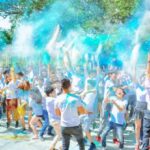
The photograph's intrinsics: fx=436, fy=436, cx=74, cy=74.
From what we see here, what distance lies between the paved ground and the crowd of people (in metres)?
0.21

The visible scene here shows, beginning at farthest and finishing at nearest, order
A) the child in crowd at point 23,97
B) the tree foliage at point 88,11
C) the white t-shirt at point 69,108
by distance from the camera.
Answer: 1. the tree foliage at point 88,11
2. the child in crowd at point 23,97
3. the white t-shirt at point 69,108

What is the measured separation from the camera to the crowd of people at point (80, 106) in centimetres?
797

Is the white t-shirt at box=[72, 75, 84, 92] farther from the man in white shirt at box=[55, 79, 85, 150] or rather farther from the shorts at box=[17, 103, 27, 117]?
the man in white shirt at box=[55, 79, 85, 150]

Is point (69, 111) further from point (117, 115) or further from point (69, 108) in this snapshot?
point (117, 115)

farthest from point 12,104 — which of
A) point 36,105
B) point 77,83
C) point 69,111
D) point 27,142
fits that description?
point 69,111

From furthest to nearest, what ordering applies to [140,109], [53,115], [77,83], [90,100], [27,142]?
1. [77,83]
2. [27,142]
3. [90,100]
4. [53,115]
5. [140,109]

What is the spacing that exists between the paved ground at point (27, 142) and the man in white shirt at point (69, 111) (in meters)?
1.94

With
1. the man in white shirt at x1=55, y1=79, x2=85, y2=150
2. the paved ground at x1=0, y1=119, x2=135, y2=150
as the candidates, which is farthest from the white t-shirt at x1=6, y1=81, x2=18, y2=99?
the man in white shirt at x1=55, y1=79, x2=85, y2=150

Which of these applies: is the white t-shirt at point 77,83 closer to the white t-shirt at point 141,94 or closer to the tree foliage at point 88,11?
the white t-shirt at point 141,94

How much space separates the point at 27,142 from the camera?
10555 millimetres

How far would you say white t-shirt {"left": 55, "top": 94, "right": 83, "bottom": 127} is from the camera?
7.88m

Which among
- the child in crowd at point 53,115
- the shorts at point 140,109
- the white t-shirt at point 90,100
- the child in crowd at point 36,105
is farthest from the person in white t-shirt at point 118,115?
the child in crowd at point 36,105

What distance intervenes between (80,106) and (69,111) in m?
0.22

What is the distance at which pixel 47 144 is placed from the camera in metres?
10.3
